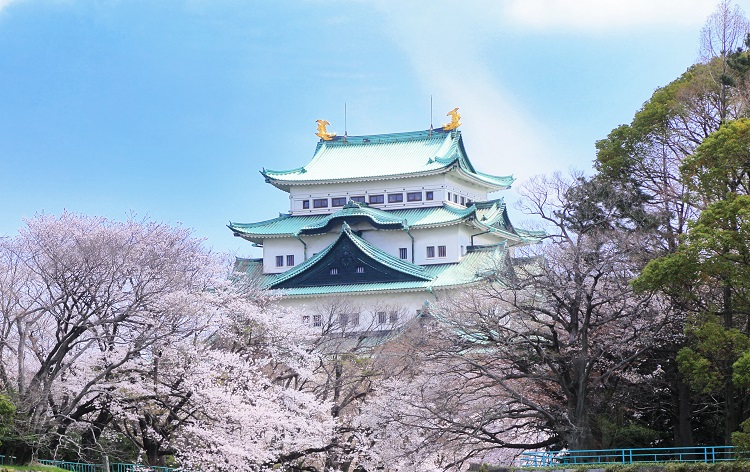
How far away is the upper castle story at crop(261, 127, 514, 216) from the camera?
65688 millimetres

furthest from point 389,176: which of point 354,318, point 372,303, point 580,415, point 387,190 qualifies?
point 580,415

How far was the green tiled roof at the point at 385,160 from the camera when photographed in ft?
217

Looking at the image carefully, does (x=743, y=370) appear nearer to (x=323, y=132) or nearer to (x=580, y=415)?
(x=580, y=415)

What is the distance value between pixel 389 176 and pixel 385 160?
8.13 feet

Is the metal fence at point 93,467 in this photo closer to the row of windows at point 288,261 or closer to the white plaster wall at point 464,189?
the row of windows at point 288,261

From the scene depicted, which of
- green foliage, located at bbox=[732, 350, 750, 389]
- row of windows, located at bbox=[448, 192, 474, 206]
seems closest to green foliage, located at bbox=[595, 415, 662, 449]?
green foliage, located at bbox=[732, 350, 750, 389]

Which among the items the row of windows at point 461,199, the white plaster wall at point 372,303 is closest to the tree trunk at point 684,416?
the white plaster wall at point 372,303

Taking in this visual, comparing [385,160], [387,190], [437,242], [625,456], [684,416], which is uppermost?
[385,160]

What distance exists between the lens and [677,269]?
85.9 feet

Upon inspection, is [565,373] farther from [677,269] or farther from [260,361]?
[260,361]

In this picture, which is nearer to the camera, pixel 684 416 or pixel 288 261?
pixel 684 416

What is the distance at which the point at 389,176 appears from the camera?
65.8m

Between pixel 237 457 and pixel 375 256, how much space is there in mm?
28449

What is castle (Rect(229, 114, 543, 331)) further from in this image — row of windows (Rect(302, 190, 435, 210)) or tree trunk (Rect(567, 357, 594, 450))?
tree trunk (Rect(567, 357, 594, 450))
